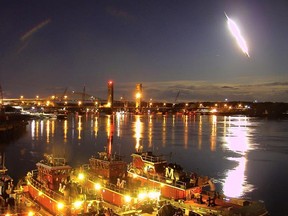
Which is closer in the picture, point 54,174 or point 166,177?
point 54,174

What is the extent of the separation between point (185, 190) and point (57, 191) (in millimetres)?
4562

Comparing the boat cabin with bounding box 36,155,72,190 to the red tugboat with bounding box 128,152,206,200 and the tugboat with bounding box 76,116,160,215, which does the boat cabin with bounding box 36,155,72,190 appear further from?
the red tugboat with bounding box 128,152,206,200

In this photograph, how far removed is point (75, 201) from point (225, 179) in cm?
1382

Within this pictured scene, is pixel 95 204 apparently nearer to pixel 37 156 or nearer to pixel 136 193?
pixel 136 193

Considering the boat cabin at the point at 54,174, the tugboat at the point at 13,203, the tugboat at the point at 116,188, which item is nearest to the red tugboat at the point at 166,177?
the tugboat at the point at 116,188

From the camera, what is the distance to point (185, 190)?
12758mm

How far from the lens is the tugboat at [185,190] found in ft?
37.2

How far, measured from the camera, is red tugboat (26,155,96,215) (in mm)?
10867

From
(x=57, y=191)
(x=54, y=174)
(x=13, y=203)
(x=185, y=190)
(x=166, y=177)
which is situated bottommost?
(x=13, y=203)

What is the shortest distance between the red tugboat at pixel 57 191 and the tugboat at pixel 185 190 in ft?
9.74

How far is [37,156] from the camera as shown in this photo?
3062cm

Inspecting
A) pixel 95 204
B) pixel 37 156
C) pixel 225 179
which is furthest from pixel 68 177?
pixel 37 156

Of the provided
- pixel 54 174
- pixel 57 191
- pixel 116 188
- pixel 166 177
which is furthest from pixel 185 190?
pixel 54 174

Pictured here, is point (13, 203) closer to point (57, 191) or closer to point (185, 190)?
point (57, 191)
